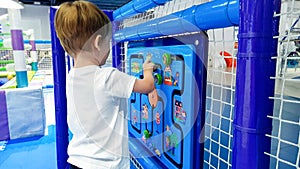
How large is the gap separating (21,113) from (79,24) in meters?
1.36

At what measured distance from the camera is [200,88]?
1.96 feet

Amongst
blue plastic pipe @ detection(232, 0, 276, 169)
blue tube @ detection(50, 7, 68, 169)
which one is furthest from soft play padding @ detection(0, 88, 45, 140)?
blue plastic pipe @ detection(232, 0, 276, 169)

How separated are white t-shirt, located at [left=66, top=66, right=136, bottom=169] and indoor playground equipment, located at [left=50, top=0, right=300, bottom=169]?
166 mm

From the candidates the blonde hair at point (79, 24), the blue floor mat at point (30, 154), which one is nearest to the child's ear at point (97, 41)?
the blonde hair at point (79, 24)

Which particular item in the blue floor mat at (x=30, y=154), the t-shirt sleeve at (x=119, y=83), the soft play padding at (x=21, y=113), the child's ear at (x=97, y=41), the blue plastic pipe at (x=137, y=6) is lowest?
the blue floor mat at (x=30, y=154)

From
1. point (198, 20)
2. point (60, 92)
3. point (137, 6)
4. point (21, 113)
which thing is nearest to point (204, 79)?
point (198, 20)

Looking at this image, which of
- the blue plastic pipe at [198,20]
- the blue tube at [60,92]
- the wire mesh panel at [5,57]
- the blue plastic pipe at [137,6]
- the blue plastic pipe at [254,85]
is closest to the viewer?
the blue plastic pipe at [254,85]

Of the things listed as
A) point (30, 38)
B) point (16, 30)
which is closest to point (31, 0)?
point (30, 38)

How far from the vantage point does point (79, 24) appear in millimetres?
606

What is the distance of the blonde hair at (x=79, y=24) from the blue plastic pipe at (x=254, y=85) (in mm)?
391

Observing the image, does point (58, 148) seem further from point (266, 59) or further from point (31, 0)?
point (31, 0)

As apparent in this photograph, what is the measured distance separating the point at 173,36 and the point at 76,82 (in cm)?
31

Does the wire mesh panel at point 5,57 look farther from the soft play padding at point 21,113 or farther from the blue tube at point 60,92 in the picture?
the blue tube at point 60,92

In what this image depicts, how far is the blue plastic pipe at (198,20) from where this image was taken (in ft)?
1.43
